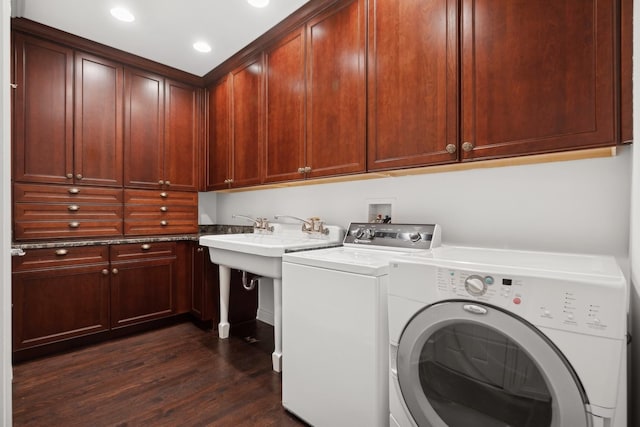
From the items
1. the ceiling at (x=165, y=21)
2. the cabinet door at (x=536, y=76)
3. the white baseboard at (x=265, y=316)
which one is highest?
the ceiling at (x=165, y=21)

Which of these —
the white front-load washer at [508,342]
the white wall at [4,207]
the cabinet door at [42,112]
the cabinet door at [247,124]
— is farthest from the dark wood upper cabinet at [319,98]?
the cabinet door at [42,112]

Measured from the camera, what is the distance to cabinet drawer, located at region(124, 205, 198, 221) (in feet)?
9.17

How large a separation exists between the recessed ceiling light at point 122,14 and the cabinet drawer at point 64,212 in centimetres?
147

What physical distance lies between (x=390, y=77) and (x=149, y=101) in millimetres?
2347

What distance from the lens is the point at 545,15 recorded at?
118 centimetres

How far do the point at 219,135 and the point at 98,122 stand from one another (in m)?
0.98

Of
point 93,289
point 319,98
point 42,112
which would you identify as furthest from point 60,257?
point 319,98

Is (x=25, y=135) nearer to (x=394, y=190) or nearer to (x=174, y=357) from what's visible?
(x=174, y=357)

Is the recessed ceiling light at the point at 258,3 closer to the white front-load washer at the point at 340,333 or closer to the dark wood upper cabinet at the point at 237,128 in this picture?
the dark wood upper cabinet at the point at 237,128

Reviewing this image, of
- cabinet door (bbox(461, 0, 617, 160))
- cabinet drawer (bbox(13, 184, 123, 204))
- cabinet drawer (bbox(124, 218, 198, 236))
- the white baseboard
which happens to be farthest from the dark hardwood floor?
cabinet door (bbox(461, 0, 617, 160))

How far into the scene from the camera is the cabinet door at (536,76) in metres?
1.08

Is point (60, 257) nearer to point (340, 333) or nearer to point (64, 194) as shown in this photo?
point (64, 194)

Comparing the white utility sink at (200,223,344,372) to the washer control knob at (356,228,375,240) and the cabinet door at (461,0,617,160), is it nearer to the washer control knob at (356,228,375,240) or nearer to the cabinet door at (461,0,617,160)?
the washer control knob at (356,228,375,240)

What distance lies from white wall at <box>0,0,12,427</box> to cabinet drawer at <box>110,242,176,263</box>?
195cm
